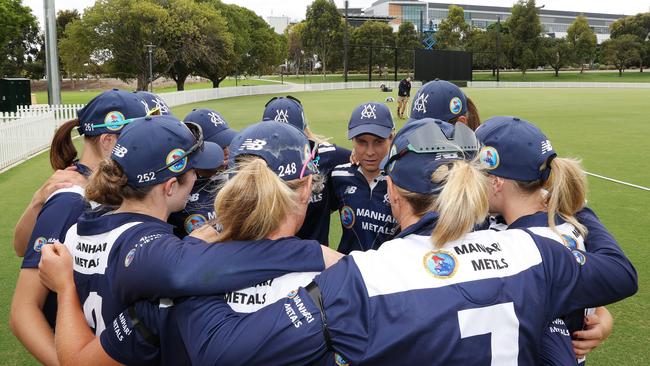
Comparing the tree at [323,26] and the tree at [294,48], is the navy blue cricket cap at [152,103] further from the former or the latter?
the tree at [294,48]

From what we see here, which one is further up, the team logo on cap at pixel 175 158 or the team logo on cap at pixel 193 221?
the team logo on cap at pixel 175 158

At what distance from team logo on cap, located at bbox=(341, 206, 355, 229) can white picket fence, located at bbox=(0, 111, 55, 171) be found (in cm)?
1437

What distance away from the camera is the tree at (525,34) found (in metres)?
85.4

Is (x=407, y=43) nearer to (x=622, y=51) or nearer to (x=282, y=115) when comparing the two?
(x=622, y=51)

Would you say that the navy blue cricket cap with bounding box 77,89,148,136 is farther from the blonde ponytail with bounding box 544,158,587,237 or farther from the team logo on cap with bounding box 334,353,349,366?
the blonde ponytail with bounding box 544,158,587,237

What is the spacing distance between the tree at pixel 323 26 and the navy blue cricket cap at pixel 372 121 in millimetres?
86763

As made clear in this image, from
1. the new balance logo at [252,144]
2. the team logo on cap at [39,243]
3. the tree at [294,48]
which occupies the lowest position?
the team logo on cap at [39,243]

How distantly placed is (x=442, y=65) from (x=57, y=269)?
6258 cm

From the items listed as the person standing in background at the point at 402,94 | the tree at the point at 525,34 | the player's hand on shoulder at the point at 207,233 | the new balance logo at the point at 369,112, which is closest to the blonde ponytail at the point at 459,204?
the player's hand on shoulder at the point at 207,233

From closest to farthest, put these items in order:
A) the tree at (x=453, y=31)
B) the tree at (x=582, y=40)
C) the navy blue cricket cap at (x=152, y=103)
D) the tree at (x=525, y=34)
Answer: the navy blue cricket cap at (x=152, y=103) → the tree at (x=525, y=34) → the tree at (x=582, y=40) → the tree at (x=453, y=31)

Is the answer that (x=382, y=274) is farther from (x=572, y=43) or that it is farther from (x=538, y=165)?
(x=572, y=43)

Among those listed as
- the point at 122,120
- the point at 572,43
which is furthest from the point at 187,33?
the point at 572,43

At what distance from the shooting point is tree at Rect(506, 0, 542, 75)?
85438 mm

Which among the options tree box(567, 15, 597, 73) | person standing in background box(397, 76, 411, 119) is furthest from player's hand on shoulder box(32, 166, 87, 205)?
tree box(567, 15, 597, 73)
